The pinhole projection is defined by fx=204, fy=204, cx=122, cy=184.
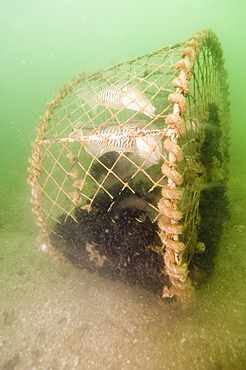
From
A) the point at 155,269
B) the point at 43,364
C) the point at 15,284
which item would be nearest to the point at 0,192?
the point at 15,284

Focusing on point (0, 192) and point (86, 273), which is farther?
point (0, 192)

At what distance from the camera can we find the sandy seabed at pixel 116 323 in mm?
1941

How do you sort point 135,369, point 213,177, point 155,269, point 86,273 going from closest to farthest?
point 135,369 → point 155,269 → point 86,273 → point 213,177

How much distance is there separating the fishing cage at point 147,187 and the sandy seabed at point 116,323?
0.24 metres

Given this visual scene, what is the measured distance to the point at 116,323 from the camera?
2311 mm

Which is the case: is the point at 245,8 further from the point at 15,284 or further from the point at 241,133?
the point at 15,284

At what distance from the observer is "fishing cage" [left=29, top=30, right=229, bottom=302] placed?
6.27ft

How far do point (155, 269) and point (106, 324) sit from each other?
0.85 metres

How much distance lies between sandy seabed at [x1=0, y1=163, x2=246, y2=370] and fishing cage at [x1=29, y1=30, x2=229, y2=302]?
0.24 m

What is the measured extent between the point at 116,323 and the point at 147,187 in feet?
5.54

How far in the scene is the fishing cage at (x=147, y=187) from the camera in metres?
1.91

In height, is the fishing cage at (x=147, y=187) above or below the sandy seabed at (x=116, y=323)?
above

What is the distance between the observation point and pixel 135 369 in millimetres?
1889

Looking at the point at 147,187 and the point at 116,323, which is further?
the point at 147,187
